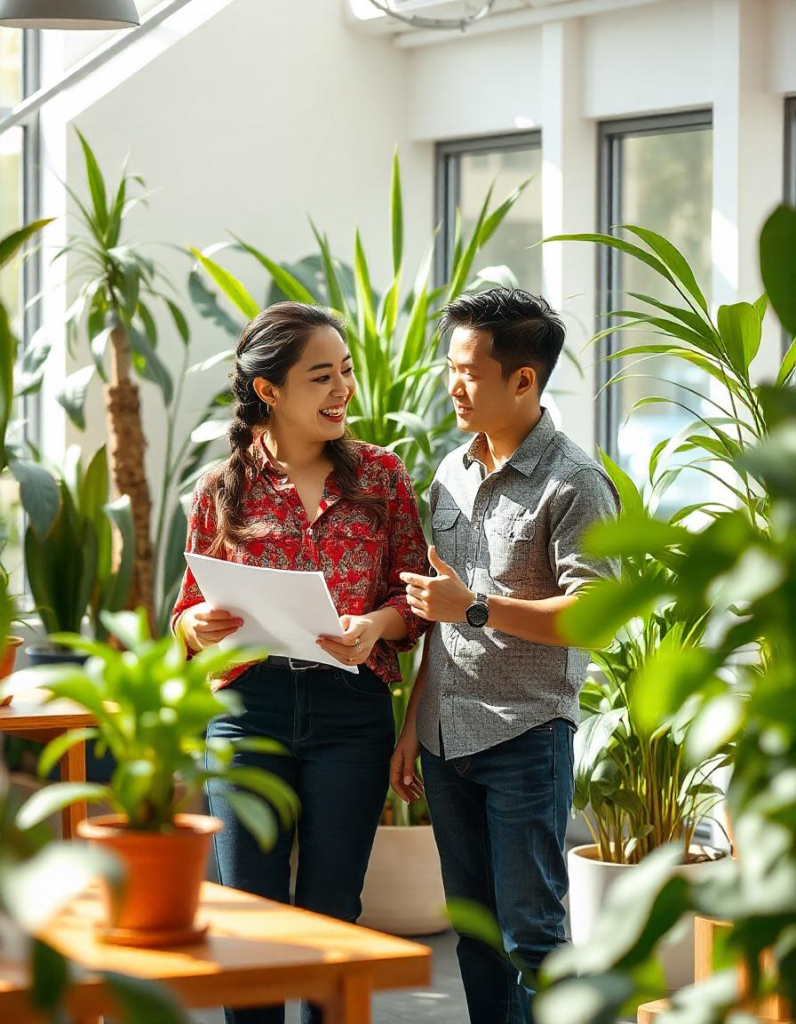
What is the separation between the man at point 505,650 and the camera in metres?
2.43

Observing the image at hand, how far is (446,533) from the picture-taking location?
264 cm

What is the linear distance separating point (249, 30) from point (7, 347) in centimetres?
353

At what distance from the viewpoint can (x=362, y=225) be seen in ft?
17.9

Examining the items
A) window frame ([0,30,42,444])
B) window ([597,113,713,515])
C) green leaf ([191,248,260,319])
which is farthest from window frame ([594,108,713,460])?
window frame ([0,30,42,444])

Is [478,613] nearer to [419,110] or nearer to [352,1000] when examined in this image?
[352,1000]

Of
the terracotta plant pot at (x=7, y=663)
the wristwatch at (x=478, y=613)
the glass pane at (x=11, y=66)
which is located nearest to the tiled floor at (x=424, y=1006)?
the terracotta plant pot at (x=7, y=663)

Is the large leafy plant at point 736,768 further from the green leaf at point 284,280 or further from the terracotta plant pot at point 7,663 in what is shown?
the green leaf at point 284,280

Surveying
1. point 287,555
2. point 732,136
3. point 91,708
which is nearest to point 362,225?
point 732,136

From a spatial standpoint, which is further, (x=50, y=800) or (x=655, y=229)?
(x=655, y=229)

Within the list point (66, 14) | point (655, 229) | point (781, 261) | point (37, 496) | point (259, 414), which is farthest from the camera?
point (655, 229)

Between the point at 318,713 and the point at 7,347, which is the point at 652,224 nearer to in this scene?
the point at 318,713

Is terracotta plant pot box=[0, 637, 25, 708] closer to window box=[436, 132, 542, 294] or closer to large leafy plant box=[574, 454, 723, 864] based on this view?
large leafy plant box=[574, 454, 723, 864]

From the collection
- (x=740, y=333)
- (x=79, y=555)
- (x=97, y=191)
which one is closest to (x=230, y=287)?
(x=97, y=191)

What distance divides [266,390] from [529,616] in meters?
0.69
